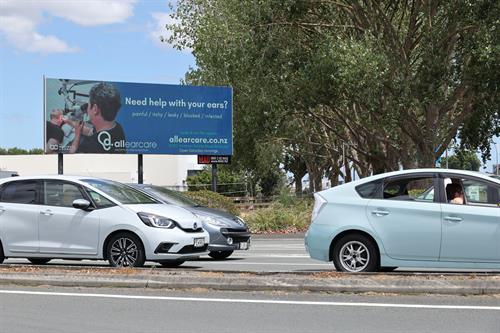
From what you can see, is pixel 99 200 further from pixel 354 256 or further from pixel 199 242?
pixel 354 256

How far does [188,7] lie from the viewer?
49719 mm

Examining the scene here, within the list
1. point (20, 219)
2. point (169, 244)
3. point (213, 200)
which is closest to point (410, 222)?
point (169, 244)

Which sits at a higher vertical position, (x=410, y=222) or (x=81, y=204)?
(x=81, y=204)

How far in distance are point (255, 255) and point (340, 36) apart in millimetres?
15368

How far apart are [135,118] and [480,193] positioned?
20.3 m

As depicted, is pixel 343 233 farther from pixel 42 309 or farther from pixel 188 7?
pixel 188 7

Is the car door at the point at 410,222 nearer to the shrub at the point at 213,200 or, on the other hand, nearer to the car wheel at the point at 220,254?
the car wheel at the point at 220,254

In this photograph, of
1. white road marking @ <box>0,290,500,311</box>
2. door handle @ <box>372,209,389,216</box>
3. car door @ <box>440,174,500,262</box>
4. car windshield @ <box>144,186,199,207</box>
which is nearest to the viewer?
white road marking @ <box>0,290,500,311</box>

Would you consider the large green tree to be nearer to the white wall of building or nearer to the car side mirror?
the car side mirror

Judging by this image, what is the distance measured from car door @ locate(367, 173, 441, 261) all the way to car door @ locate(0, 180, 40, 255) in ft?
17.3

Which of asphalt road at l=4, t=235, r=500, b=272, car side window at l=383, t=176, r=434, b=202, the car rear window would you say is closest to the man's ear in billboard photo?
asphalt road at l=4, t=235, r=500, b=272

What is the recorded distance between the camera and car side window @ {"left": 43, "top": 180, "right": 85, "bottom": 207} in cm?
1232

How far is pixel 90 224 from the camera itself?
39.2 ft

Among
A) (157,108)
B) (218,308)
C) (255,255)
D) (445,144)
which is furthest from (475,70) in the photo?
(218,308)
